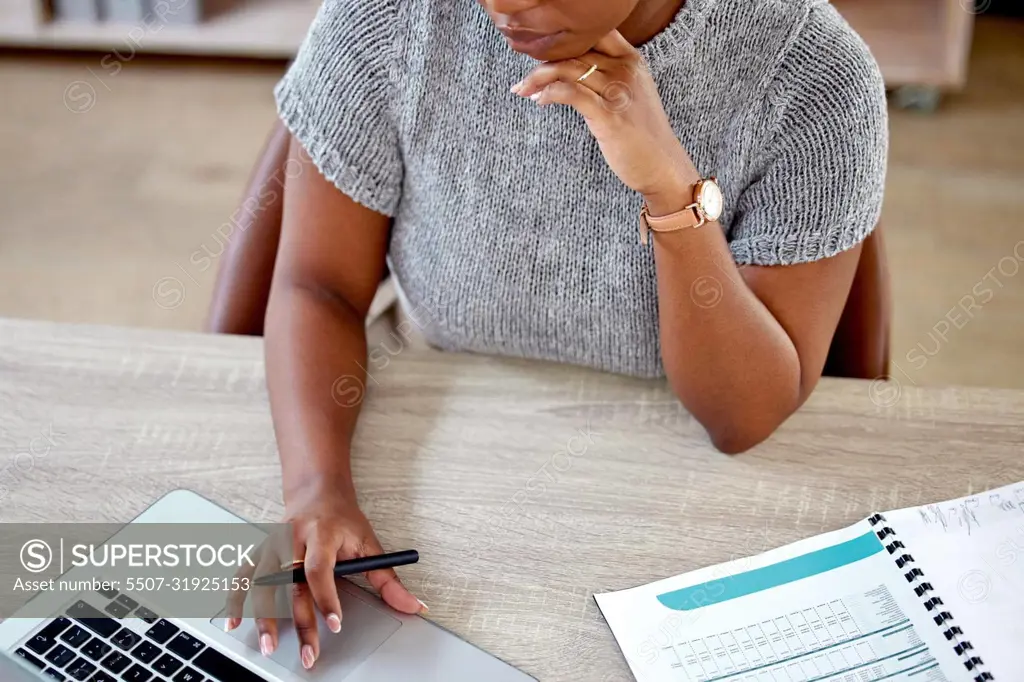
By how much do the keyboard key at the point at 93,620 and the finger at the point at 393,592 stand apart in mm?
178

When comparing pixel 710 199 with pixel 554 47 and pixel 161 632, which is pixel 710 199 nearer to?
pixel 554 47

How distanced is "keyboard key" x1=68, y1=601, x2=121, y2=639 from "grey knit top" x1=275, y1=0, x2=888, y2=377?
1.41 ft

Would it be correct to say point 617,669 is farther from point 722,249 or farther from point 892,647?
point 722,249

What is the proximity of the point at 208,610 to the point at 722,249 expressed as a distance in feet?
1.63

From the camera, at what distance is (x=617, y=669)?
772mm

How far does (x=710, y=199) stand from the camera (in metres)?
0.94

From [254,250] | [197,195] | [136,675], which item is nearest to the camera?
[136,675]

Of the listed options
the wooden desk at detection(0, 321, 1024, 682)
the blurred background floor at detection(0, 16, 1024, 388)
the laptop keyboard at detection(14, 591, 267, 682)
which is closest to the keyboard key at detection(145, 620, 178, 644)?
the laptop keyboard at detection(14, 591, 267, 682)

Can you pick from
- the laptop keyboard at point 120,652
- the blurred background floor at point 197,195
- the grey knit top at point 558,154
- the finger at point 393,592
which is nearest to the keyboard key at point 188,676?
the laptop keyboard at point 120,652

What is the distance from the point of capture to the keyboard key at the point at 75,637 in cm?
78

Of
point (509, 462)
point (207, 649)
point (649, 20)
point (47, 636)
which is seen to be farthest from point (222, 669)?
point (649, 20)

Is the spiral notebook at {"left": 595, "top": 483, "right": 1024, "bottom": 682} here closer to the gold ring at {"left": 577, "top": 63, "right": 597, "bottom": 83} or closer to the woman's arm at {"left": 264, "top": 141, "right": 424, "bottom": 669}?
the woman's arm at {"left": 264, "top": 141, "right": 424, "bottom": 669}

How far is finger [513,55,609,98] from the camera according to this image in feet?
2.75

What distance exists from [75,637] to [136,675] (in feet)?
0.19
